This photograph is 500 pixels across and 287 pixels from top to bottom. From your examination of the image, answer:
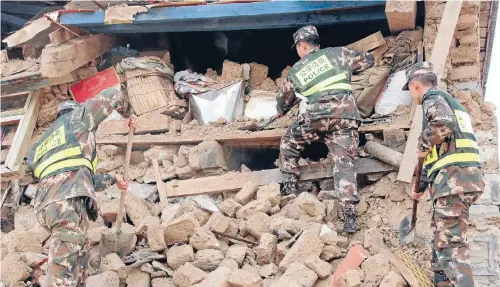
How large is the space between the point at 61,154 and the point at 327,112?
259cm

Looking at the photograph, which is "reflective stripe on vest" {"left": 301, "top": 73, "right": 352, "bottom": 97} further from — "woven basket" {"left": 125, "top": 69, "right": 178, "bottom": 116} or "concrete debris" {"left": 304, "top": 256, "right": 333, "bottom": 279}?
"woven basket" {"left": 125, "top": 69, "right": 178, "bottom": 116}

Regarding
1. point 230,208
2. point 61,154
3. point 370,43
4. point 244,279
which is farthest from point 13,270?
point 370,43

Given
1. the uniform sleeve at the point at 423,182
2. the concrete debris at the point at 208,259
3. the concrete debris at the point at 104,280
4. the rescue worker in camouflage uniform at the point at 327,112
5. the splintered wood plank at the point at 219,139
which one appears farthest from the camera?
the splintered wood plank at the point at 219,139

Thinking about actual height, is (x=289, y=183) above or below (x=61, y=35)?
below

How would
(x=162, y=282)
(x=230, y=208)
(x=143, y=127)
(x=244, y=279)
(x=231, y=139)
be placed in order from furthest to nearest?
1. (x=143, y=127)
2. (x=231, y=139)
3. (x=230, y=208)
4. (x=162, y=282)
5. (x=244, y=279)

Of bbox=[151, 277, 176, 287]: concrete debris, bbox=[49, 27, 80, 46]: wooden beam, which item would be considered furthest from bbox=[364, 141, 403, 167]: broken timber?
bbox=[49, 27, 80, 46]: wooden beam

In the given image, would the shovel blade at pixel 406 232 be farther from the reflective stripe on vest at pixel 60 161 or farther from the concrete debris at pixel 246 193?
the reflective stripe on vest at pixel 60 161

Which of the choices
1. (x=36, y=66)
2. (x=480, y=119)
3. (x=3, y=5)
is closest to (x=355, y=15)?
(x=480, y=119)

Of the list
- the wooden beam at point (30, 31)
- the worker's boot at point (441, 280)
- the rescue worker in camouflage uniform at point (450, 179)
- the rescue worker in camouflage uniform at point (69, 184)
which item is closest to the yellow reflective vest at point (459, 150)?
the rescue worker in camouflage uniform at point (450, 179)

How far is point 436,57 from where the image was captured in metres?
6.73

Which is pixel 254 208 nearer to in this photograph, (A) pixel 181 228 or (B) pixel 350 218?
(A) pixel 181 228

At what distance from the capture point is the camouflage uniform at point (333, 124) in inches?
252

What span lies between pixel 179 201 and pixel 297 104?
177 cm

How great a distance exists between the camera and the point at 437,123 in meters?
5.20
